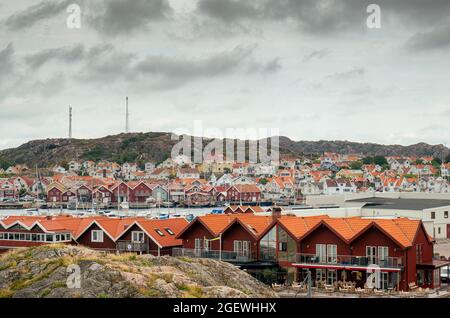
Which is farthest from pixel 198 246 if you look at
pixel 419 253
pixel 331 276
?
pixel 419 253

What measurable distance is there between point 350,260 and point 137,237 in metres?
11.1

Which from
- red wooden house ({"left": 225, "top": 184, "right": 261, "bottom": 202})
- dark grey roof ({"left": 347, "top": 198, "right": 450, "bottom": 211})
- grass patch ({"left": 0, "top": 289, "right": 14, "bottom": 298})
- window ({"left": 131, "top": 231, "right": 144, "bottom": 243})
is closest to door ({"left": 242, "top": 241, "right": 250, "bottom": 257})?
window ({"left": 131, "top": 231, "right": 144, "bottom": 243})

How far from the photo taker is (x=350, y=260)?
30.8 metres

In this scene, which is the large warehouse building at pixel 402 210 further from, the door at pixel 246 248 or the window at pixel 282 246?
the window at pixel 282 246

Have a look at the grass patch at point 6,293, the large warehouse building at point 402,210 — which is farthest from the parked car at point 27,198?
the grass patch at point 6,293

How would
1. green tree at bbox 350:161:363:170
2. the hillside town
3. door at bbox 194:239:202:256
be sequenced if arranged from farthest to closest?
green tree at bbox 350:161:363:170
the hillside town
door at bbox 194:239:202:256

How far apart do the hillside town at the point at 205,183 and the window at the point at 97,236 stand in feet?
244

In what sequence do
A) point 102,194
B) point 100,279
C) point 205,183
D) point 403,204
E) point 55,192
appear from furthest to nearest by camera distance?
point 205,183 → point 55,192 → point 102,194 → point 403,204 → point 100,279

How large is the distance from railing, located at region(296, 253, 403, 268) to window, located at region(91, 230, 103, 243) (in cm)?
1098

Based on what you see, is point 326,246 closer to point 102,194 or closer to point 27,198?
point 102,194

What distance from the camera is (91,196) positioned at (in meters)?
136

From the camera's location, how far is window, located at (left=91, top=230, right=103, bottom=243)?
1486 inches

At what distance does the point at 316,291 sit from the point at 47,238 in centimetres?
1598

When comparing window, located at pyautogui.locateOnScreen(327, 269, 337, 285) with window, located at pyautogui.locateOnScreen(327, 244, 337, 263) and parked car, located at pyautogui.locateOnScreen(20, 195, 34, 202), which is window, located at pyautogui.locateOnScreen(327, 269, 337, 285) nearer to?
window, located at pyautogui.locateOnScreen(327, 244, 337, 263)
